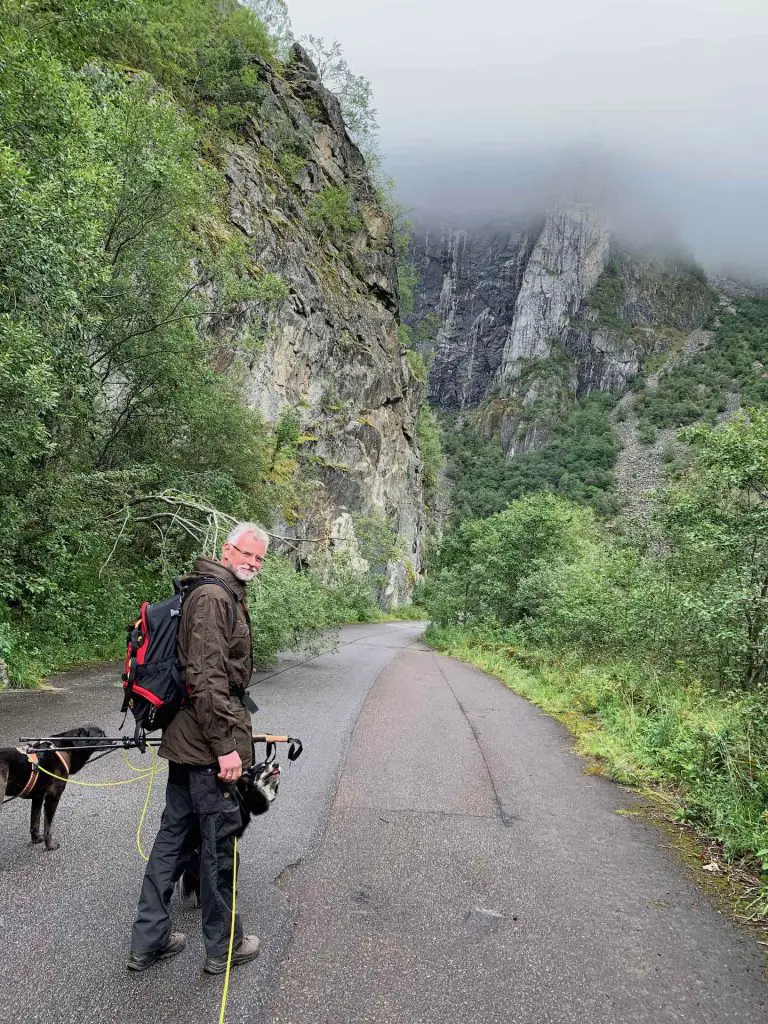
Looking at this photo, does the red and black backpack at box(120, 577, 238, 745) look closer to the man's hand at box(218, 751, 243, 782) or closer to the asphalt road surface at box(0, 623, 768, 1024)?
the man's hand at box(218, 751, 243, 782)

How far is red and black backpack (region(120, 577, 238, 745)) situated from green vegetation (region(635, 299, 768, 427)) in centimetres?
10930

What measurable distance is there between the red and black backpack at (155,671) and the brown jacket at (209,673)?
4 centimetres

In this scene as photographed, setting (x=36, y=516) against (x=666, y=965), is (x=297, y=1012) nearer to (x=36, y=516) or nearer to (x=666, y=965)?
(x=666, y=965)

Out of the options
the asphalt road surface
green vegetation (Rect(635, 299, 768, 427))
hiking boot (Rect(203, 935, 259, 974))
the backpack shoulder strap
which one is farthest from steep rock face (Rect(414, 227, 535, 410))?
hiking boot (Rect(203, 935, 259, 974))

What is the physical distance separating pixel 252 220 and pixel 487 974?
92.5ft

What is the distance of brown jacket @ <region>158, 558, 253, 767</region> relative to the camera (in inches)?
105

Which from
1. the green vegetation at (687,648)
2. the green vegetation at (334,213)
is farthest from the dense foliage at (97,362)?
the green vegetation at (334,213)

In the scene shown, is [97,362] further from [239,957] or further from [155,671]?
[239,957]

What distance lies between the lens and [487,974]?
282 cm

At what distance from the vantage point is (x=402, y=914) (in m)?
3.33

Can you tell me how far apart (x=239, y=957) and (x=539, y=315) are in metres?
139

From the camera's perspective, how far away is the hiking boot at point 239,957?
267 centimetres

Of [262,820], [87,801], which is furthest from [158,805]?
[262,820]

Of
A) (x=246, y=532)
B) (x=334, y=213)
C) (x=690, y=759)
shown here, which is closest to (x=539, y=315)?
(x=334, y=213)
